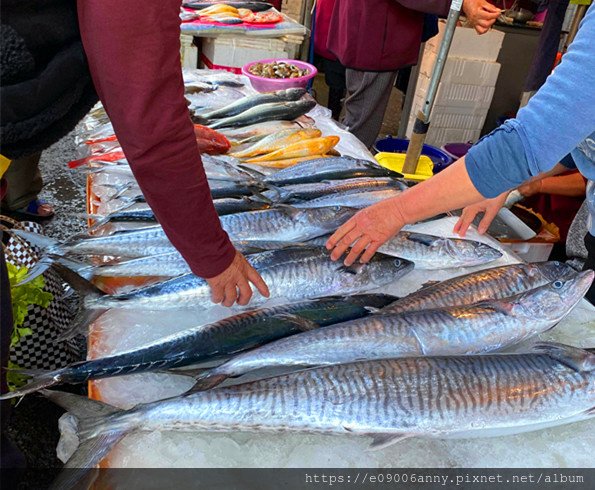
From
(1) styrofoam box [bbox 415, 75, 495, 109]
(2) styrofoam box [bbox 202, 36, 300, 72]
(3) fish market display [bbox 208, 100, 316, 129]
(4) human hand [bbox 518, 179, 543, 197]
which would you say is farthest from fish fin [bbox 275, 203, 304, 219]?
(1) styrofoam box [bbox 415, 75, 495, 109]

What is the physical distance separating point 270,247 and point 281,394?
84cm

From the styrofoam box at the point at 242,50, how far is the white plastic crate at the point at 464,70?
5.01 ft

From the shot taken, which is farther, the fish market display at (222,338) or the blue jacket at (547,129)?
the fish market display at (222,338)

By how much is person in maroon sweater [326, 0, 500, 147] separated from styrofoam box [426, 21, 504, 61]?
1434 mm

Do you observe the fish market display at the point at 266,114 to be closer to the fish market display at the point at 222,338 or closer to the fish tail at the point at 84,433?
the fish market display at the point at 222,338

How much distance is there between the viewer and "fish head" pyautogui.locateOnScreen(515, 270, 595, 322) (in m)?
1.64

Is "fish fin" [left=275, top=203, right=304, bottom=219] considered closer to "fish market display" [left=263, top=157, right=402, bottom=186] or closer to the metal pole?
"fish market display" [left=263, top=157, right=402, bottom=186]

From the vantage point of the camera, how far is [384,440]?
132 centimetres

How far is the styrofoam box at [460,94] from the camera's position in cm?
580

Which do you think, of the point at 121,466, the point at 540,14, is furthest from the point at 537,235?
the point at 540,14

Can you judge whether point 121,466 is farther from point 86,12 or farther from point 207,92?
point 207,92

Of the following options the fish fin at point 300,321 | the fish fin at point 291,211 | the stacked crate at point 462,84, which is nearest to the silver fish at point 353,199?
the fish fin at point 291,211

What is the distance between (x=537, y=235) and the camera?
3.27 meters

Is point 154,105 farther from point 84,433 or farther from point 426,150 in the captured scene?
point 426,150
